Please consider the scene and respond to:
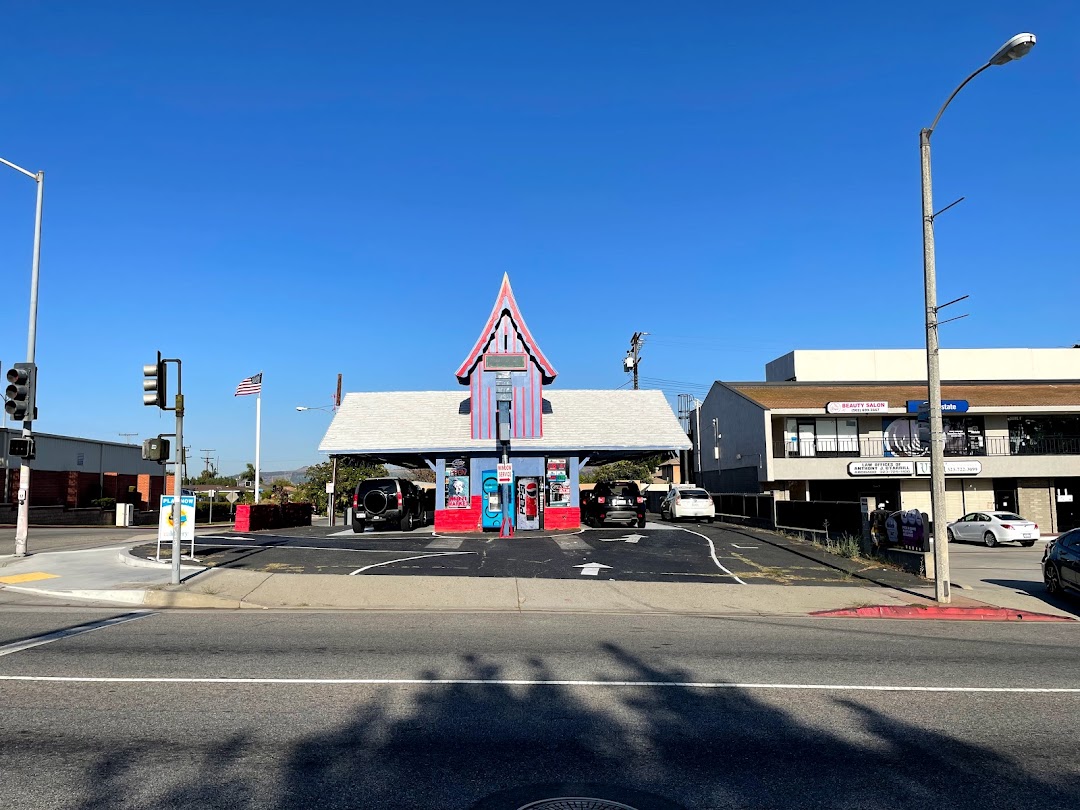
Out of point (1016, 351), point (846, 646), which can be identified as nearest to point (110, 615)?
point (846, 646)

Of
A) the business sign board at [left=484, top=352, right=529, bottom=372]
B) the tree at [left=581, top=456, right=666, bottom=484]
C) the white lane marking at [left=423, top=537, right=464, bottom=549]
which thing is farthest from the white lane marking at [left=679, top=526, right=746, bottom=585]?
the tree at [left=581, top=456, right=666, bottom=484]

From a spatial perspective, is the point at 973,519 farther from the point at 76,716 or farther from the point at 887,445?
the point at 76,716

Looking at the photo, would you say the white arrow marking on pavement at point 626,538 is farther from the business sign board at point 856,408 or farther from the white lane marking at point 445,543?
the business sign board at point 856,408

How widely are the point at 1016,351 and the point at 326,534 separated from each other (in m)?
41.7

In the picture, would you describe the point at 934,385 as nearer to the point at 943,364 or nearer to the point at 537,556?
the point at 537,556

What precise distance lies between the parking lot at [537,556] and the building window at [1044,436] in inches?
833

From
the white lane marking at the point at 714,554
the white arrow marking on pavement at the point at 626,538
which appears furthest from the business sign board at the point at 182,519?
the white arrow marking on pavement at the point at 626,538

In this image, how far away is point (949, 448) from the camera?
3991 cm

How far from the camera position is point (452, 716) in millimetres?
6816

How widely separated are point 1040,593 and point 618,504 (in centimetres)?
1530

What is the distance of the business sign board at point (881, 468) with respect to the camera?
38.2 meters

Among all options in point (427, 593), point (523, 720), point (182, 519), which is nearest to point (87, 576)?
point (182, 519)

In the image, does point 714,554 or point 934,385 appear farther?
point 714,554

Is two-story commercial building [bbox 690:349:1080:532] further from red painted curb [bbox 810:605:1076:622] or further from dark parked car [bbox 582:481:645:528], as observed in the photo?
red painted curb [bbox 810:605:1076:622]
